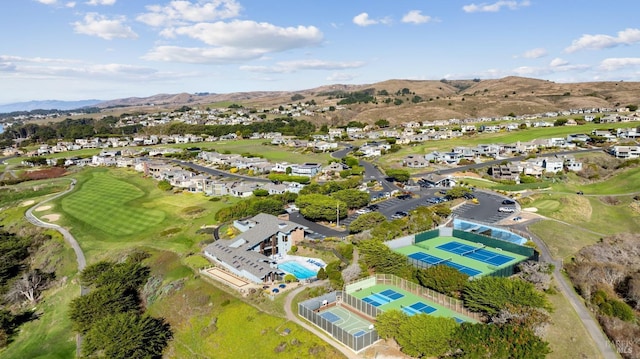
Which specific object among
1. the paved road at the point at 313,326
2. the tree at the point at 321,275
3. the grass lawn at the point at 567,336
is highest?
the tree at the point at 321,275

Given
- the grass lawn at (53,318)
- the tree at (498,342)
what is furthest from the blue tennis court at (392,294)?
the grass lawn at (53,318)

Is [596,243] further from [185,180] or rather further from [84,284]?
[185,180]

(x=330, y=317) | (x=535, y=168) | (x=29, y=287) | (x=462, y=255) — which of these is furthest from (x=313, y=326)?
(x=535, y=168)

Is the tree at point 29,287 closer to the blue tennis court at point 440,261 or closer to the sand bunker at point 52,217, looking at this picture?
the sand bunker at point 52,217

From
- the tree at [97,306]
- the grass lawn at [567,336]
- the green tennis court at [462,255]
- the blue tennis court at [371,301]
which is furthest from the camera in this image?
the green tennis court at [462,255]

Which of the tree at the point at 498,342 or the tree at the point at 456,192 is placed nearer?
the tree at the point at 498,342

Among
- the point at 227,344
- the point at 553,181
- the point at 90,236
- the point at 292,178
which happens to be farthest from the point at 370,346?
the point at 553,181

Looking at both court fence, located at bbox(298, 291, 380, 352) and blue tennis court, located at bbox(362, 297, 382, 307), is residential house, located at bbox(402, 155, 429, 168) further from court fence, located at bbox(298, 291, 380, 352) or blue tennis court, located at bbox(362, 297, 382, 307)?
court fence, located at bbox(298, 291, 380, 352)

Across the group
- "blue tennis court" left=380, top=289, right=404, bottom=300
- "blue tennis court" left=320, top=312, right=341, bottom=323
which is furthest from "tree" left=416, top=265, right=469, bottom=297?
"blue tennis court" left=320, top=312, right=341, bottom=323

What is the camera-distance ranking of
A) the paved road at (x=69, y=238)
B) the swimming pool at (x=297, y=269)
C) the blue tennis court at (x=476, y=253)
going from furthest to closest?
1. the paved road at (x=69, y=238)
2. the blue tennis court at (x=476, y=253)
3. the swimming pool at (x=297, y=269)
